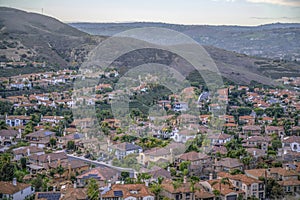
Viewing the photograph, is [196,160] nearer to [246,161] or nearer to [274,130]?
[246,161]

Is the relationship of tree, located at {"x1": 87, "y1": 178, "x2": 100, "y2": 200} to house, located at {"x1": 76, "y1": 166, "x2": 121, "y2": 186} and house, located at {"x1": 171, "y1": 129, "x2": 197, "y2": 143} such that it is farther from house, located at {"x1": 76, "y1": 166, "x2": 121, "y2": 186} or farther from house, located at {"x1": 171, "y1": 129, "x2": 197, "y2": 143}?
house, located at {"x1": 171, "y1": 129, "x2": 197, "y2": 143}

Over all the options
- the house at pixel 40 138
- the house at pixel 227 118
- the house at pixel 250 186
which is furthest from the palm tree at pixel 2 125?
the house at pixel 250 186

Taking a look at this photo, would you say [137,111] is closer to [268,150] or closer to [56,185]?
[268,150]

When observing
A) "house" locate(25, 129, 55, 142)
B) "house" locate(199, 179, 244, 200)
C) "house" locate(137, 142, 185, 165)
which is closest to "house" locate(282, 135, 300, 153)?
"house" locate(137, 142, 185, 165)

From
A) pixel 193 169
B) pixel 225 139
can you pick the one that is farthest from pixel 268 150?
pixel 193 169

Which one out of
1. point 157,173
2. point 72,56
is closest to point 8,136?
point 157,173

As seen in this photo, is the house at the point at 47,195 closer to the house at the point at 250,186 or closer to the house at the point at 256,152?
the house at the point at 250,186

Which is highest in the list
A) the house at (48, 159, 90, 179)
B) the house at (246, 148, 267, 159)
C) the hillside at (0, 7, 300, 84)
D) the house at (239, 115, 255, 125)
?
the hillside at (0, 7, 300, 84)
